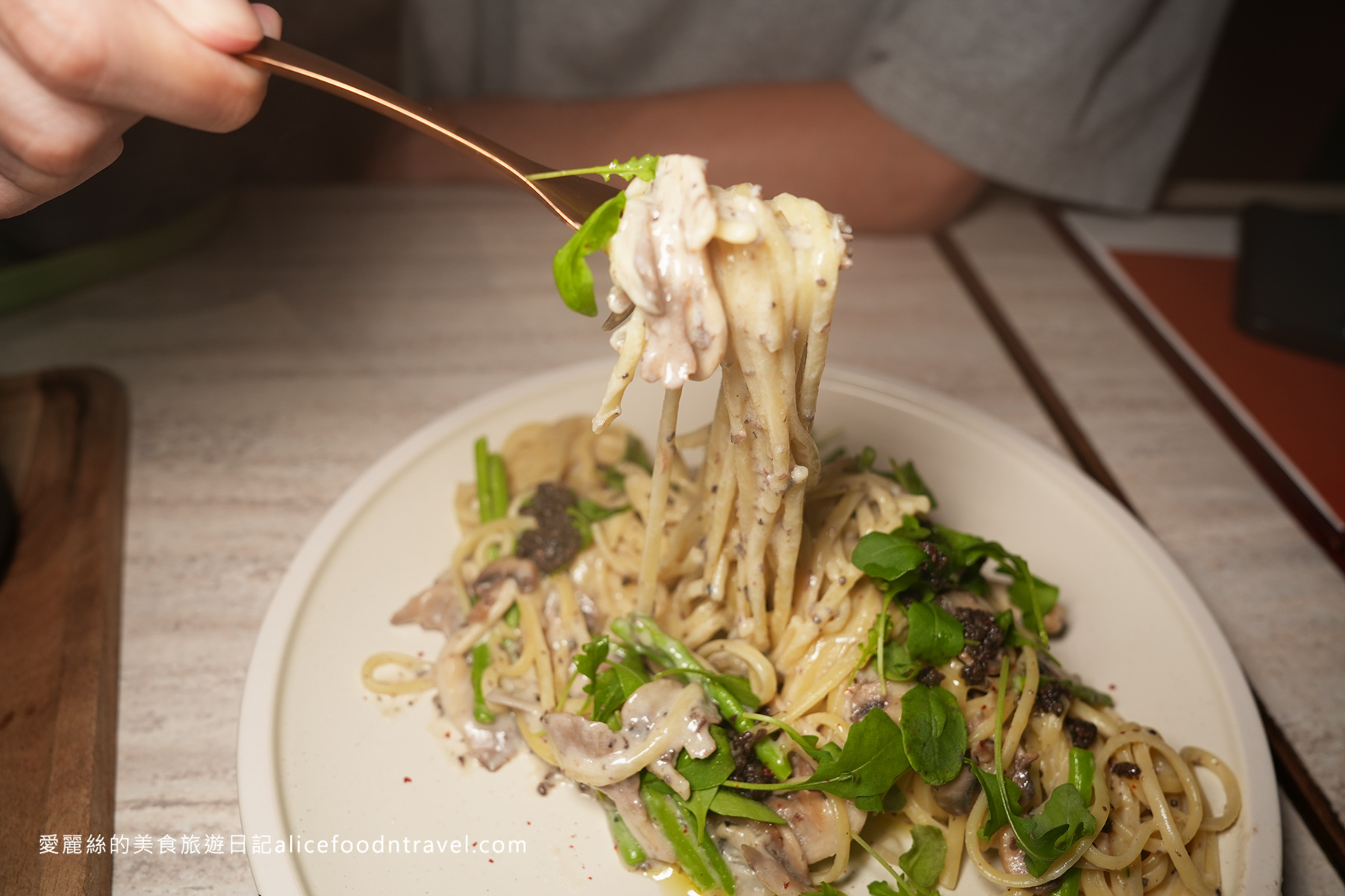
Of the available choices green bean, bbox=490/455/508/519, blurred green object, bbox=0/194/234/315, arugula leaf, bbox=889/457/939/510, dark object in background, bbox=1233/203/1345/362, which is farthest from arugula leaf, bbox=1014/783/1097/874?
blurred green object, bbox=0/194/234/315

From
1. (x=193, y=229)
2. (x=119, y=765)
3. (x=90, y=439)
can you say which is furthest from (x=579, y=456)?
(x=193, y=229)

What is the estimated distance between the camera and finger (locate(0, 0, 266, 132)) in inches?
47.0

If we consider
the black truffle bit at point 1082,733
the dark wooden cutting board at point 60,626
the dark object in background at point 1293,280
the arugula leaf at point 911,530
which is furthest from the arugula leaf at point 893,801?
the dark object in background at point 1293,280

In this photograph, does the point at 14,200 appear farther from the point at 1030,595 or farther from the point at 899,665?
the point at 1030,595

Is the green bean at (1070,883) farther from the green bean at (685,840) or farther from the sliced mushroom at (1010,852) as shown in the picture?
the green bean at (685,840)

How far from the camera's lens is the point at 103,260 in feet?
9.96

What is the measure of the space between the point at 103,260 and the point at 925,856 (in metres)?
3.19

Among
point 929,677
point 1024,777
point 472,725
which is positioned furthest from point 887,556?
point 472,725

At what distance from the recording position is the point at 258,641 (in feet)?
5.81

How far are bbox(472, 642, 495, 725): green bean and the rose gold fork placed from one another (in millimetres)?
985

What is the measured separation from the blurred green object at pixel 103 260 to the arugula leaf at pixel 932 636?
9.70ft

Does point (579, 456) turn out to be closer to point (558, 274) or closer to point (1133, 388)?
point (558, 274)

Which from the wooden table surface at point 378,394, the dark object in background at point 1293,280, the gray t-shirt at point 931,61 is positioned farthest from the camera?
the gray t-shirt at point 931,61

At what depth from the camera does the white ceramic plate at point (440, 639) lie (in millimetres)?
1558
